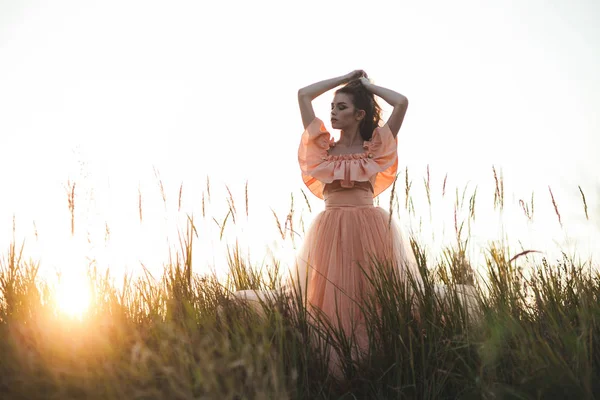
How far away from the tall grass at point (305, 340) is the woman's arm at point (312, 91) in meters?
1.11

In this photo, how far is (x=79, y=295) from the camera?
8.92 ft

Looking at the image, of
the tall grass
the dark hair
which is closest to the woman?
the dark hair

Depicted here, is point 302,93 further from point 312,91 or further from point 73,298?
point 73,298

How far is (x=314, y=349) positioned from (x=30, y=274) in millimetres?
1707

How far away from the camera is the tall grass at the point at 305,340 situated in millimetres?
1811

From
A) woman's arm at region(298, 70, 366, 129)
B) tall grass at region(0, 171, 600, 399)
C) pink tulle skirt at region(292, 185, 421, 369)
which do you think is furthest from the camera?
woman's arm at region(298, 70, 366, 129)

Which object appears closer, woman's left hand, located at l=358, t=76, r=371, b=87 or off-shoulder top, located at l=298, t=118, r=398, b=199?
off-shoulder top, located at l=298, t=118, r=398, b=199

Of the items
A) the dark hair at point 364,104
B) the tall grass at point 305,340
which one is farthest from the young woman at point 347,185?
the tall grass at point 305,340

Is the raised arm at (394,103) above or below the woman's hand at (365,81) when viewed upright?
below

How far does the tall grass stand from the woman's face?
996 mm

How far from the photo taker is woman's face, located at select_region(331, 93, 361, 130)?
139 inches

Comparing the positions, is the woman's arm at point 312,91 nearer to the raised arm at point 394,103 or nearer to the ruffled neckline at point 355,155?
Answer: the raised arm at point 394,103

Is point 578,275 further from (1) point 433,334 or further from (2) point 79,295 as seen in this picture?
(2) point 79,295

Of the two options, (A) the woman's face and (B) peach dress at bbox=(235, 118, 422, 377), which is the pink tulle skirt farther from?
(A) the woman's face
